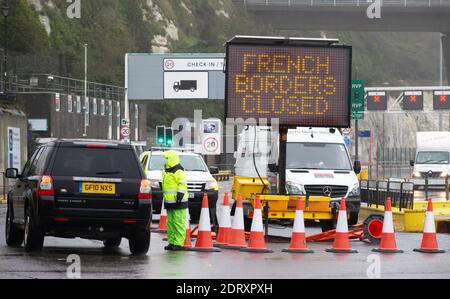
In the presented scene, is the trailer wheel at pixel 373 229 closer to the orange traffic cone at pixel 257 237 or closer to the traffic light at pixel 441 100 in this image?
the orange traffic cone at pixel 257 237

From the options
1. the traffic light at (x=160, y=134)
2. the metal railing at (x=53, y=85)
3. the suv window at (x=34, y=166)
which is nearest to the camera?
the suv window at (x=34, y=166)

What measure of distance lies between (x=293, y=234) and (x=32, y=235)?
13.0 feet

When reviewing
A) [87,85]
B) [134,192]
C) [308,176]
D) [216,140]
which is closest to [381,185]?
[308,176]

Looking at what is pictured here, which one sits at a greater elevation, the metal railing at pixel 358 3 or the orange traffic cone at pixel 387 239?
the metal railing at pixel 358 3

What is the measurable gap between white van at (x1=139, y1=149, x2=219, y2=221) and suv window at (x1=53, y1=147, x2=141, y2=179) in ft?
32.0

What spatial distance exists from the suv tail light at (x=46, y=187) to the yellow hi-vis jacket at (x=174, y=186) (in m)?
2.07

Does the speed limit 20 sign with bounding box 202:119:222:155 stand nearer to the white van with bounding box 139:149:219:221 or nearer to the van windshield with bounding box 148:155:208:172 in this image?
the white van with bounding box 139:149:219:221

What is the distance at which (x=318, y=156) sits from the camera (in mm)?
26734

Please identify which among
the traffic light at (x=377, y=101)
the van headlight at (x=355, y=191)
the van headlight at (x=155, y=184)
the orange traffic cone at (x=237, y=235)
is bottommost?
the orange traffic cone at (x=237, y=235)

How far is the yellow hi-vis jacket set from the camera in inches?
742

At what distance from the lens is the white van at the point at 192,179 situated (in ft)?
94.8

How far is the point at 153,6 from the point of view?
328ft

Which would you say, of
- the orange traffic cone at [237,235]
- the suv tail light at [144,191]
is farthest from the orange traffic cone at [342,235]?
the suv tail light at [144,191]
